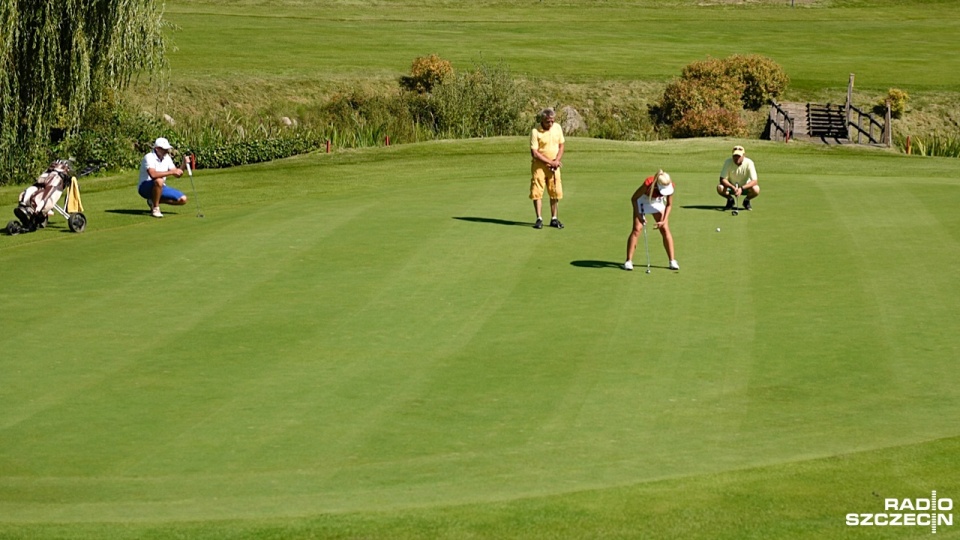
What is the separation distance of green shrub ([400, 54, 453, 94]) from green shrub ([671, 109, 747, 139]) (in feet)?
30.9

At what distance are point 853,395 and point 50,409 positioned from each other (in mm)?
8818

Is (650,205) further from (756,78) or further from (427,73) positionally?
(756,78)

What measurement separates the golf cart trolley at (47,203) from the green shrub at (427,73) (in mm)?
30262

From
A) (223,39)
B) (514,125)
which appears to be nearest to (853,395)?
(514,125)

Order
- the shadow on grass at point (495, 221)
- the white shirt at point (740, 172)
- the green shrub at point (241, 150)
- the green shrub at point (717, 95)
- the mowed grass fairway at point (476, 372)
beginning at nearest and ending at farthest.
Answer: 1. the mowed grass fairway at point (476, 372)
2. the shadow on grass at point (495, 221)
3. the white shirt at point (740, 172)
4. the green shrub at point (241, 150)
5. the green shrub at point (717, 95)

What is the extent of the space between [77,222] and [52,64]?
1041 centimetres

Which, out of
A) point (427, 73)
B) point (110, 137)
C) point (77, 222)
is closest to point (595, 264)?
point (77, 222)

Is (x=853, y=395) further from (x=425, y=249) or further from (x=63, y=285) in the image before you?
(x=63, y=285)

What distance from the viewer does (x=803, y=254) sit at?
22844 mm

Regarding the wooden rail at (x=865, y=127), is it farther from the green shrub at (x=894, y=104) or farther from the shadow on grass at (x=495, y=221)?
the shadow on grass at (x=495, y=221)

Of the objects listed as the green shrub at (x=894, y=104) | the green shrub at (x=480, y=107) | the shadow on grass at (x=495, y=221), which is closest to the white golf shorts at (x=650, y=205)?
the shadow on grass at (x=495, y=221)

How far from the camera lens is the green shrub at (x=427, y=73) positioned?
55.7 m

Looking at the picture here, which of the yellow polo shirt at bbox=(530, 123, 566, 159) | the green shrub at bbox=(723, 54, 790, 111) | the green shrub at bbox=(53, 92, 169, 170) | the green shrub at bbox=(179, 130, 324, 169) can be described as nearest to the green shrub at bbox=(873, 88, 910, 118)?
the green shrub at bbox=(723, 54, 790, 111)

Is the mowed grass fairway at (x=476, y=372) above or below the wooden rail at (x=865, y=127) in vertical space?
above
